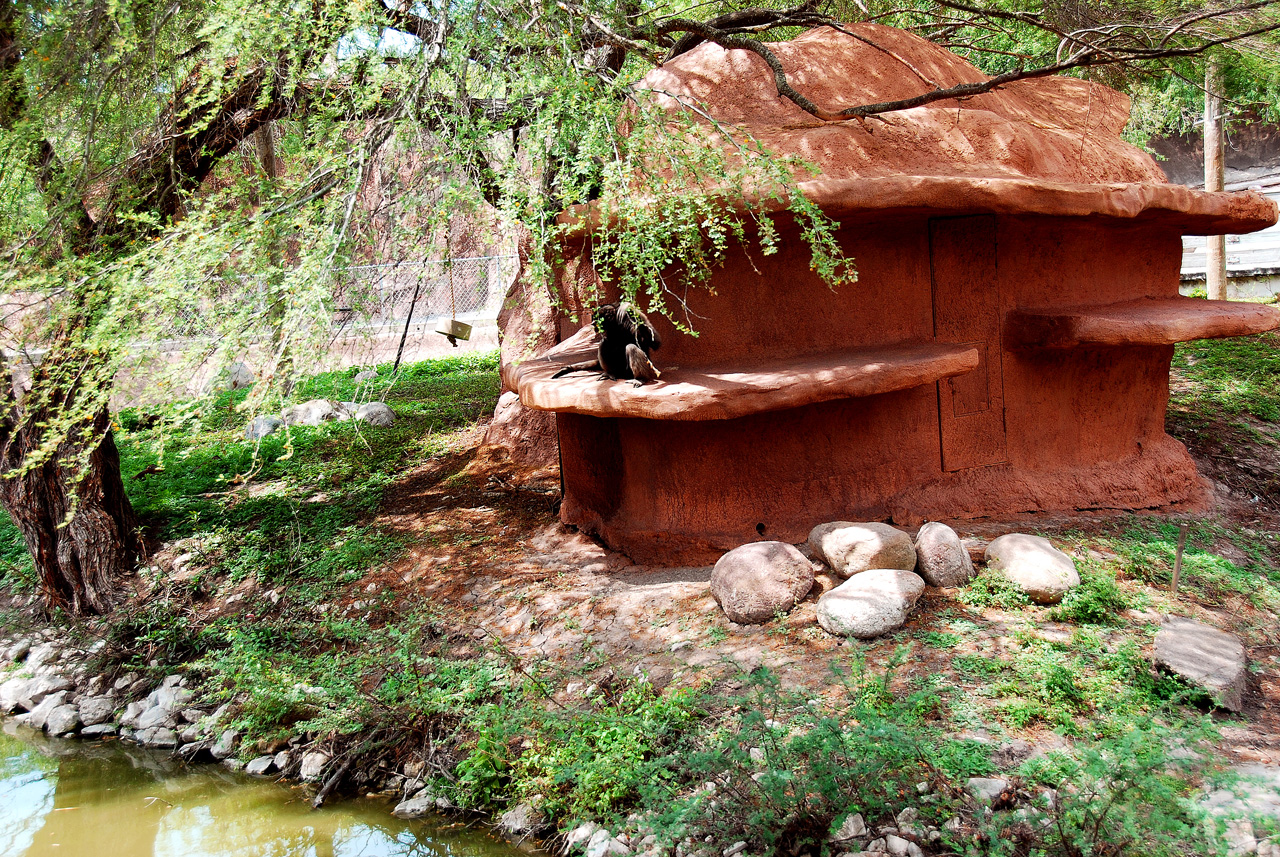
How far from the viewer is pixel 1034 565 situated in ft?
16.9

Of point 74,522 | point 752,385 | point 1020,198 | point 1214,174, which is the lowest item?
point 74,522

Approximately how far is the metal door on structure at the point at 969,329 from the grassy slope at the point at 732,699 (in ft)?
2.84

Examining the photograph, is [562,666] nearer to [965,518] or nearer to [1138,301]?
[965,518]

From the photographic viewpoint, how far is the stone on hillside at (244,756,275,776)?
528 centimetres

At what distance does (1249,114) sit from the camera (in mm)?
24312

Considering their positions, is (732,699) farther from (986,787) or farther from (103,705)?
(103,705)

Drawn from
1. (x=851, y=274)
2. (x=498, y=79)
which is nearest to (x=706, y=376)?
(x=851, y=274)

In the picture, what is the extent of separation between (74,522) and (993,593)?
6.89 m

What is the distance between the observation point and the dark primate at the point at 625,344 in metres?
5.37

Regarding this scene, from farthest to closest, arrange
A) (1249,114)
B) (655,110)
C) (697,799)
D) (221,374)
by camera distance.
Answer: (1249,114)
(655,110)
(221,374)
(697,799)

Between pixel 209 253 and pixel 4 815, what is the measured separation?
143 inches

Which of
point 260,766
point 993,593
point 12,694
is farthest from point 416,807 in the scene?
point 12,694

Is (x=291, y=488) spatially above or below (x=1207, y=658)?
above

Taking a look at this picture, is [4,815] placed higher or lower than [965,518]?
lower
